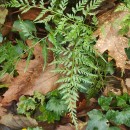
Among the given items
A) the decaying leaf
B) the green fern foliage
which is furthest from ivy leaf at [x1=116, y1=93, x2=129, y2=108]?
the green fern foliage

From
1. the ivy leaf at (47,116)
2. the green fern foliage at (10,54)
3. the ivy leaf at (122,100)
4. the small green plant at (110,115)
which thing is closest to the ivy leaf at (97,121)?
the small green plant at (110,115)

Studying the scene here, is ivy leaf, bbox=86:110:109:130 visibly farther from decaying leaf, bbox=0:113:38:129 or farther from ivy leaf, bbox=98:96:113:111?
decaying leaf, bbox=0:113:38:129

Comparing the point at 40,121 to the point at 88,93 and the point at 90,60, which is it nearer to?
the point at 88,93

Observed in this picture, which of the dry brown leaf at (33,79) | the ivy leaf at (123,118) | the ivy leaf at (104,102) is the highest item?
the dry brown leaf at (33,79)

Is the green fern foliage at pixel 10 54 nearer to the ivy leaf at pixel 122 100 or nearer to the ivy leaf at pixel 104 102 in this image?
the ivy leaf at pixel 104 102

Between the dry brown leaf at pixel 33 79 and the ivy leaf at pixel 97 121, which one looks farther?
the dry brown leaf at pixel 33 79

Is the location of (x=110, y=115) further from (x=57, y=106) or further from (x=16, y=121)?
(x=16, y=121)

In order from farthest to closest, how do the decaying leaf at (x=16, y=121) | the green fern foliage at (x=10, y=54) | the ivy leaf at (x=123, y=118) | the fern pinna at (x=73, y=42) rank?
the decaying leaf at (x=16, y=121), the green fern foliage at (x=10, y=54), the ivy leaf at (x=123, y=118), the fern pinna at (x=73, y=42)

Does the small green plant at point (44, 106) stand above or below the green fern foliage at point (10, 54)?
below
